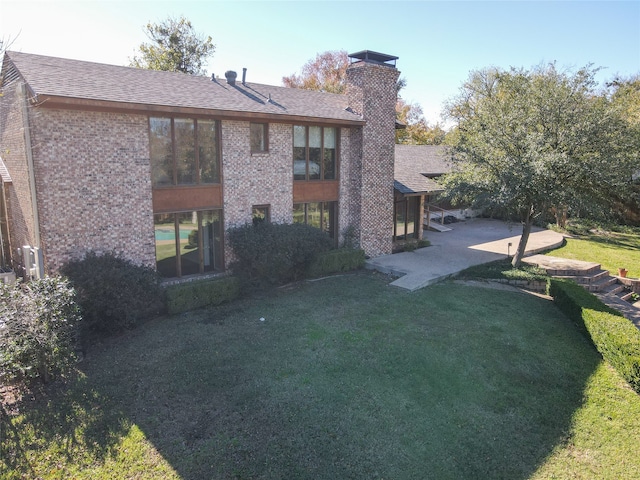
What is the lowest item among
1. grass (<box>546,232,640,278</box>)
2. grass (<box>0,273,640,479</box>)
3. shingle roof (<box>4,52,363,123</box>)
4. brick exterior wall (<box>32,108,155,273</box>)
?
grass (<box>0,273,640,479</box>)

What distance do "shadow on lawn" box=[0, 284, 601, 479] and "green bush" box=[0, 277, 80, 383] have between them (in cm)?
59

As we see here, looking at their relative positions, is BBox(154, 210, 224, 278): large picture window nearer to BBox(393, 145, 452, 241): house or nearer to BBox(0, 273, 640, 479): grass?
BBox(0, 273, 640, 479): grass

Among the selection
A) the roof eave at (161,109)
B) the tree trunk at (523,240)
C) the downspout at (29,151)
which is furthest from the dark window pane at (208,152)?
the tree trunk at (523,240)

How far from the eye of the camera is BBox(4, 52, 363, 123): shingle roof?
10.1 m

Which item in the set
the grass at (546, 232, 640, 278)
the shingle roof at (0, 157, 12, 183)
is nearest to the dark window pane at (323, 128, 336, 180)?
the shingle roof at (0, 157, 12, 183)

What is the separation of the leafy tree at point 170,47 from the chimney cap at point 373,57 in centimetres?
2293

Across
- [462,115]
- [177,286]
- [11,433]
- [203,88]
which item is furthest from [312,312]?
[462,115]

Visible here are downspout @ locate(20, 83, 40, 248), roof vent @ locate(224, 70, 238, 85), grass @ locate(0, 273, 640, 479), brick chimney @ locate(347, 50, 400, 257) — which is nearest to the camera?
grass @ locate(0, 273, 640, 479)

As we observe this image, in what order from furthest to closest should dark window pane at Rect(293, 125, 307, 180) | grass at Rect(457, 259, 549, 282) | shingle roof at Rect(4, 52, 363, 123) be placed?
dark window pane at Rect(293, 125, 307, 180) < grass at Rect(457, 259, 549, 282) < shingle roof at Rect(4, 52, 363, 123)

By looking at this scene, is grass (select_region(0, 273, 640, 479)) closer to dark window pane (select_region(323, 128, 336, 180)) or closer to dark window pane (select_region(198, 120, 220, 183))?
dark window pane (select_region(198, 120, 220, 183))

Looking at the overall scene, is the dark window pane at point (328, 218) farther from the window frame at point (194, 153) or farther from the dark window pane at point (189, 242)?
the dark window pane at point (189, 242)

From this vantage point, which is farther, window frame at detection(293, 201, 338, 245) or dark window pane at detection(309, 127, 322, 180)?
window frame at detection(293, 201, 338, 245)

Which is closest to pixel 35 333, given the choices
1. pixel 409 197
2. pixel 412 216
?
pixel 409 197

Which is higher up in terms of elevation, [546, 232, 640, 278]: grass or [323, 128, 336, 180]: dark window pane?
[323, 128, 336, 180]: dark window pane
